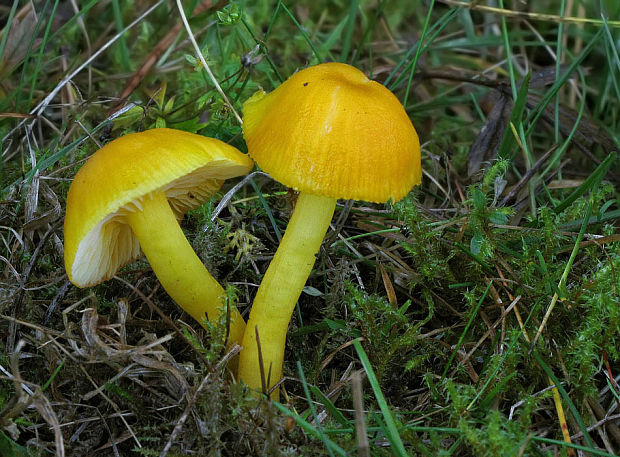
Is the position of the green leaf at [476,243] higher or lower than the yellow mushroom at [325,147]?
lower

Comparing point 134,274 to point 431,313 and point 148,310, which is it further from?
point 431,313

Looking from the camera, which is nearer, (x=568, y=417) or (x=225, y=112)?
(x=568, y=417)

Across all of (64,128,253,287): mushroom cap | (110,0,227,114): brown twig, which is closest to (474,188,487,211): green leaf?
(64,128,253,287): mushroom cap

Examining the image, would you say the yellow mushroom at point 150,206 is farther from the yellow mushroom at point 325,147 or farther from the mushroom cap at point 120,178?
the yellow mushroom at point 325,147

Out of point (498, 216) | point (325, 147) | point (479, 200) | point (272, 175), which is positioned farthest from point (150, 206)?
point (498, 216)

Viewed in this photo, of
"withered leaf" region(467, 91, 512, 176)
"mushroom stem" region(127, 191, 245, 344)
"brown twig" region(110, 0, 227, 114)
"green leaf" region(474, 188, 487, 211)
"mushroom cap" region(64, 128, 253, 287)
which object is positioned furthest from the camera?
"brown twig" region(110, 0, 227, 114)

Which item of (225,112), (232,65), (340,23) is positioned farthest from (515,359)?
(340,23)

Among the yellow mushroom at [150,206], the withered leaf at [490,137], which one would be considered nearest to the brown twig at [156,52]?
the yellow mushroom at [150,206]

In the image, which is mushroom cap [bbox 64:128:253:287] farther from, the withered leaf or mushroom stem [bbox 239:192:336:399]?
the withered leaf
